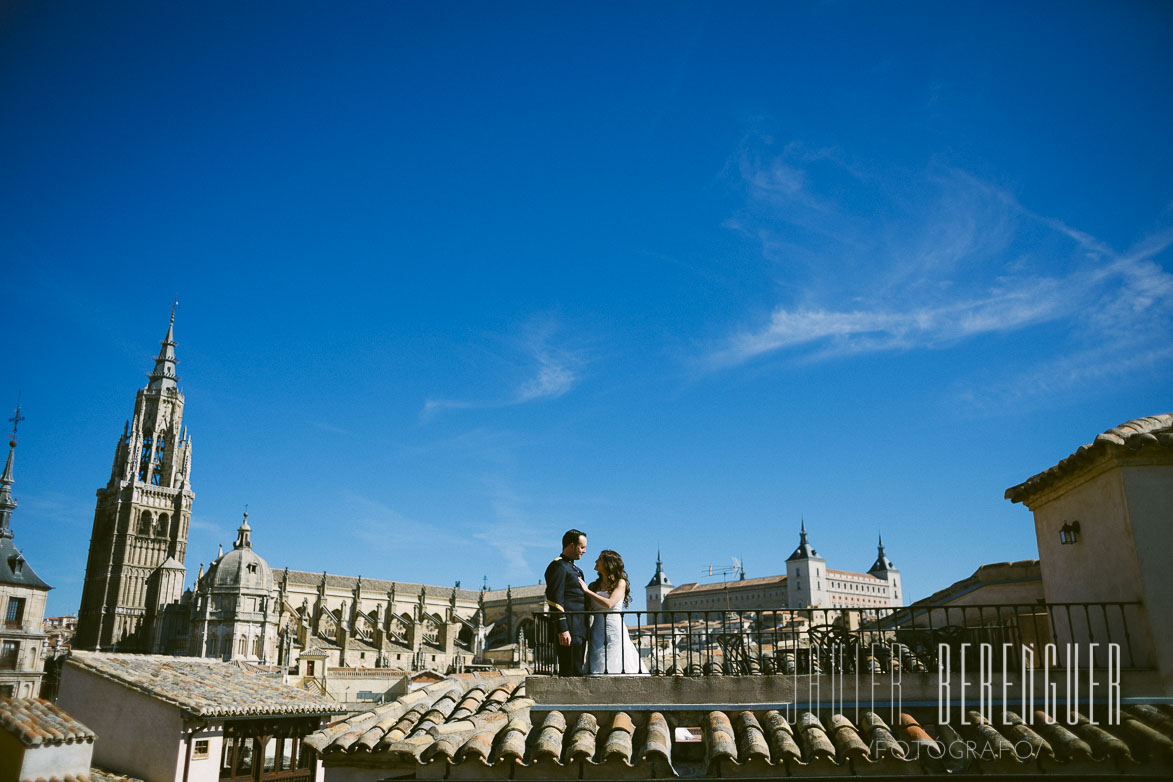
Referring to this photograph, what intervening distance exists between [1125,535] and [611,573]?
515 centimetres

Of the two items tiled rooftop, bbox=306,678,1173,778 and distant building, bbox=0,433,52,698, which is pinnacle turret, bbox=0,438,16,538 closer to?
distant building, bbox=0,433,52,698

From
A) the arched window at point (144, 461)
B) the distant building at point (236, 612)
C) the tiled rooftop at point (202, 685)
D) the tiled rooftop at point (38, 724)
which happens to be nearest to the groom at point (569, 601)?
the tiled rooftop at point (38, 724)

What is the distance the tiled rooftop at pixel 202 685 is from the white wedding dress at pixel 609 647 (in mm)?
11256

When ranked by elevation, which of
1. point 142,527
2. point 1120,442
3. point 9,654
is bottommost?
point 9,654

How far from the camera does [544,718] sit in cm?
682

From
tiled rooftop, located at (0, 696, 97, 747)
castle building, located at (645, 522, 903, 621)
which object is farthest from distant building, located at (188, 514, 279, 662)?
castle building, located at (645, 522, 903, 621)

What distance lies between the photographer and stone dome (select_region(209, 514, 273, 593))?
68.8 metres

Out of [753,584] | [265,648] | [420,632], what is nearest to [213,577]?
[265,648]

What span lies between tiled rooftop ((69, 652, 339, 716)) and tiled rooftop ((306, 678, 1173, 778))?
36.3 feet

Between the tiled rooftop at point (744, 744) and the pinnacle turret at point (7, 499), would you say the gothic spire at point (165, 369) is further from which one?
the tiled rooftop at point (744, 744)

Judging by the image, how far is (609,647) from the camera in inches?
289

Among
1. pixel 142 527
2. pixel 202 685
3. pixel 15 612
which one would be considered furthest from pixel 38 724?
pixel 142 527

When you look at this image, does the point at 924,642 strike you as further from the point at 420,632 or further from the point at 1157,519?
the point at 420,632

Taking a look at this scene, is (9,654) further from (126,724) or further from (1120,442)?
(1120,442)
